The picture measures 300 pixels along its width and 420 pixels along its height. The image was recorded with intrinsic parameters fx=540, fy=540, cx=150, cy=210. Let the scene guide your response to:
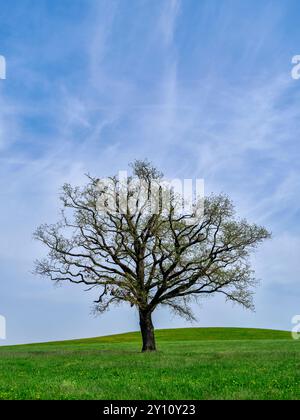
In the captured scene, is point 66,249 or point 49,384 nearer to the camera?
point 49,384

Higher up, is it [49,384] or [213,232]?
[213,232]

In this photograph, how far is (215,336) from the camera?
91.4 m

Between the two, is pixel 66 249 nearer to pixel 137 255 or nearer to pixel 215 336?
pixel 137 255

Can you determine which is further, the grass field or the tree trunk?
the tree trunk

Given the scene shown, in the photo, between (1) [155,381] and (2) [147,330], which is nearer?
(1) [155,381]

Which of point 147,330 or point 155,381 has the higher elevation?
point 147,330

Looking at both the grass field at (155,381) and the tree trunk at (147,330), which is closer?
the grass field at (155,381)

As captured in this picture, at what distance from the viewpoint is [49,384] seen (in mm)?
22172

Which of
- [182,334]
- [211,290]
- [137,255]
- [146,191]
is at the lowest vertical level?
[182,334]
